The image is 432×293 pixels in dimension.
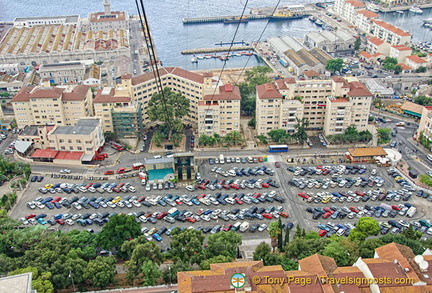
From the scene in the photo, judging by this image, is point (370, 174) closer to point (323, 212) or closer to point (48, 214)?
point (323, 212)

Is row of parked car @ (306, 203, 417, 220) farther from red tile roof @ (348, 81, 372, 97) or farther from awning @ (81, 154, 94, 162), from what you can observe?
awning @ (81, 154, 94, 162)

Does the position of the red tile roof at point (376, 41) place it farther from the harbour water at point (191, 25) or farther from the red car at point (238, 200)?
the red car at point (238, 200)

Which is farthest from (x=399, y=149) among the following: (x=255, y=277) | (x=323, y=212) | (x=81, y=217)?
(x=81, y=217)

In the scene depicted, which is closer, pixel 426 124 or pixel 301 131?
pixel 301 131

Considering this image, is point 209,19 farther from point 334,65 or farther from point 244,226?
point 244,226

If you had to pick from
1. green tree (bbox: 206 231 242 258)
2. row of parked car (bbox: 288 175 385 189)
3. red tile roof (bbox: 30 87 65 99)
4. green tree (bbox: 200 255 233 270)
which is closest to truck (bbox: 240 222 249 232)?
green tree (bbox: 206 231 242 258)

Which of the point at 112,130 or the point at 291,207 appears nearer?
the point at 291,207

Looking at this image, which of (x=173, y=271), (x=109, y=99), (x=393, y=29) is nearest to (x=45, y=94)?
(x=109, y=99)
